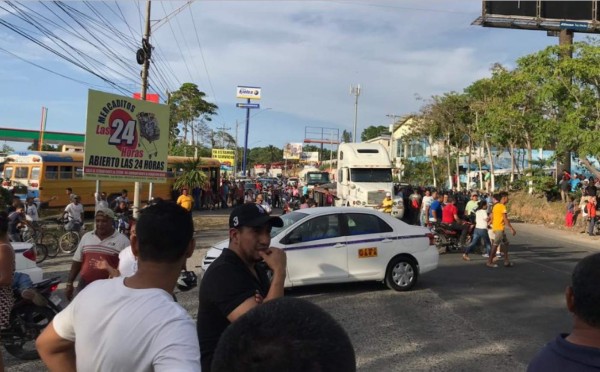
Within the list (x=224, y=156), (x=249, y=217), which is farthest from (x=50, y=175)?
(x=224, y=156)

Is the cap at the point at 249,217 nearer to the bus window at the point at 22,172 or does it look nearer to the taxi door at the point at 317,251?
the taxi door at the point at 317,251

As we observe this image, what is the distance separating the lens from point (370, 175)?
2312 centimetres

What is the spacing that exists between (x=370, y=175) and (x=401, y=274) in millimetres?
13877

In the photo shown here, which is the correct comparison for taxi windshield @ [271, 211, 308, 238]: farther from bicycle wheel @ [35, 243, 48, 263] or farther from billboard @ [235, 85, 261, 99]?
billboard @ [235, 85, 261, 99]

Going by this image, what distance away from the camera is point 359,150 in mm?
23672

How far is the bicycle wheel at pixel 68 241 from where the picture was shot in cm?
1368

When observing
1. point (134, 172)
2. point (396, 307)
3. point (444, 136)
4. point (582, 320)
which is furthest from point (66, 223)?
point (444, 136)

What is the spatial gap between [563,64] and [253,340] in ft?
83.4

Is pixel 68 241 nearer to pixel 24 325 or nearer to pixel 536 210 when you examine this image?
pixel 24 325

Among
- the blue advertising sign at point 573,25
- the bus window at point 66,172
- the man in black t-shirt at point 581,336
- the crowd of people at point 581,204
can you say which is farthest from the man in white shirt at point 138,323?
the blue advertising sign at point 573,25

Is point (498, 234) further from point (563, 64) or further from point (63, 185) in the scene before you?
point (63, 185)

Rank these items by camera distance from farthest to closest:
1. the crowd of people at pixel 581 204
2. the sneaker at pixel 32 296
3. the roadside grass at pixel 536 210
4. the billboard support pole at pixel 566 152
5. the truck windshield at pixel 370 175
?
→ the roadside grass at pixel 536 210 → the billboard support pole at pixel 566 152 → the truck windshield at pixel 370 175 → the crowd of people at pixel 581 204 → the sneaker at pixel 32 296

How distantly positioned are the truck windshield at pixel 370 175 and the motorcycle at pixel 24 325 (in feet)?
59.4

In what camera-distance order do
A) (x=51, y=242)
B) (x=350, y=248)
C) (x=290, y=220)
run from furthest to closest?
(x=51, y=242)
(x=290, y=220)
(x=350, y=248)
